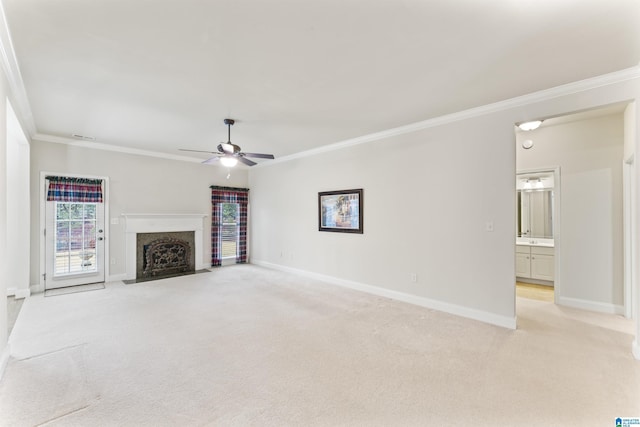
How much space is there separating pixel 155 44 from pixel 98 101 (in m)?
1.80

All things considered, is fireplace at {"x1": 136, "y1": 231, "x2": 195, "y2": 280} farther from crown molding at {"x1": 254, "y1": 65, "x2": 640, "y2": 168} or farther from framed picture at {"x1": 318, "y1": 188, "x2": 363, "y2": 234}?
crown molding at {"x1": 254, "y1": 65, "x2": 640, "y2": 168}

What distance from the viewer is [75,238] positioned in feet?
17.4

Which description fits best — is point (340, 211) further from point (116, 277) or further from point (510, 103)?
point (116, 277)

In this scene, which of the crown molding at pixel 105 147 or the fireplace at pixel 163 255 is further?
the fireplace at pixel 163 255

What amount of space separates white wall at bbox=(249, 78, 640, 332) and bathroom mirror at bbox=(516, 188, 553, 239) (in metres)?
3.12

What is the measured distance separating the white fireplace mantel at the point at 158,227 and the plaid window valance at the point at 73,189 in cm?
65

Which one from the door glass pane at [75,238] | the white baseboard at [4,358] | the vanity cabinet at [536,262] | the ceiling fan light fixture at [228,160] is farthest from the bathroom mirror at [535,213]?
the door glass pane at [75,238]

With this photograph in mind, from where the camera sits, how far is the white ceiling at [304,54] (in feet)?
6.36

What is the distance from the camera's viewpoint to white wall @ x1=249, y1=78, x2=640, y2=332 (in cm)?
346

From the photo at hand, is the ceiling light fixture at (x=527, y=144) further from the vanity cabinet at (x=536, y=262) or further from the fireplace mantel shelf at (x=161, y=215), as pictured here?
the fireplace mantel shelf at (x=161, y=215)

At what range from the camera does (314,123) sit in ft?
14.2

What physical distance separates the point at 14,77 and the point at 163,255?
417 centimetres

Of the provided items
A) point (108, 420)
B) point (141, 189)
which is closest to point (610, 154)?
point (108, 420)

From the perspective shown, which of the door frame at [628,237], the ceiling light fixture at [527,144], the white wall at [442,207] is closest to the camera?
the white wall at [442,207]
